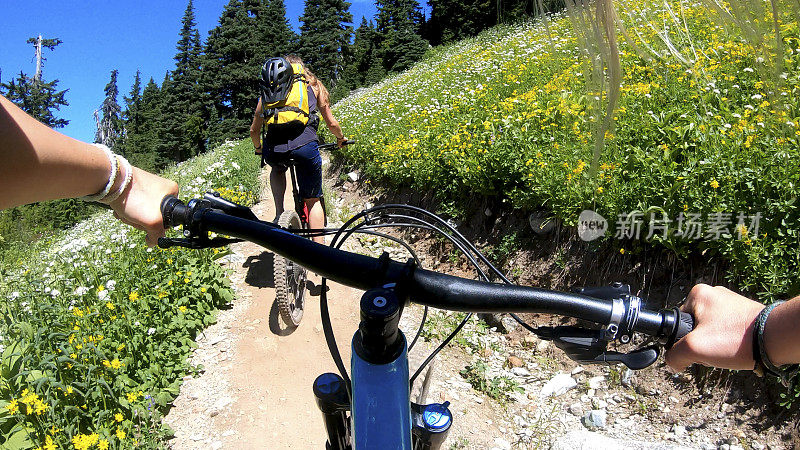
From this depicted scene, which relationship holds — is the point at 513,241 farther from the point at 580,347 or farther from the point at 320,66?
the point at 320,66

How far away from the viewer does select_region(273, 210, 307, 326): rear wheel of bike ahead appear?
4566mm

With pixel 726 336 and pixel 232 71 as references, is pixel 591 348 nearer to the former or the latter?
pixel 726 336

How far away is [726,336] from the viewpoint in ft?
3.77

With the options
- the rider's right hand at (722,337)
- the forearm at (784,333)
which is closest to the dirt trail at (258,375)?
the rider's right hand at (722,337)

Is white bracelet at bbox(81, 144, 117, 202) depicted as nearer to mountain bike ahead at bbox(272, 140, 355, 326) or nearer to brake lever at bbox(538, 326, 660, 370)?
brake lever at bbox(538, 326, 660, 370)

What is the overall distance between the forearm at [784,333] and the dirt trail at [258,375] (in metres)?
3.31

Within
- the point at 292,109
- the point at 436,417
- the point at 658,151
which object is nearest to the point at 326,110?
the point at 292,109

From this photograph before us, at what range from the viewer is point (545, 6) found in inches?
44.7

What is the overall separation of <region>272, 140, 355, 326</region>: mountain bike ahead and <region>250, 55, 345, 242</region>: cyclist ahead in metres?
0.07

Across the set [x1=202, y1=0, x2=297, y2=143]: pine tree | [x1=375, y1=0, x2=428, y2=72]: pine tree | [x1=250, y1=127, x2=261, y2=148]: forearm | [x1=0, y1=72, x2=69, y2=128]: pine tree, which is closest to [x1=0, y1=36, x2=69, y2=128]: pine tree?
[x1=0, y1=72, x2=69, y2=128]: pine tree

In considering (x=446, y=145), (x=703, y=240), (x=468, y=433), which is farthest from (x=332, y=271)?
(x=446, y=145)

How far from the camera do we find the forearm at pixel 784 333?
41.3 inches

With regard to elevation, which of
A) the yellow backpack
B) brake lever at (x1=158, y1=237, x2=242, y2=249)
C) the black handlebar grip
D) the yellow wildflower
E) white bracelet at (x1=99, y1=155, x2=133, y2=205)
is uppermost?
the yellow backpack

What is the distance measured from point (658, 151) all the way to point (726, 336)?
11.0ft
